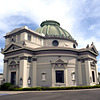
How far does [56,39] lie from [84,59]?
39.7 ft

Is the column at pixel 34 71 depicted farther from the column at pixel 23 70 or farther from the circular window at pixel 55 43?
the circular window at pixel 55 43

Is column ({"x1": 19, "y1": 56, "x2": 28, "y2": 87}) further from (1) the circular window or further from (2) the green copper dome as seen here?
(2) the green copper dome

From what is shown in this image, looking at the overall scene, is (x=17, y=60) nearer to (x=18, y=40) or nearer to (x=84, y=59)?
(x=18, y=40)

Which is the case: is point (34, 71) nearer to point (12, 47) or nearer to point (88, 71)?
point (12, 47)

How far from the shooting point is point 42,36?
144 ft

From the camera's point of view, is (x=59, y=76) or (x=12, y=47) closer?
(x=59, y=76)

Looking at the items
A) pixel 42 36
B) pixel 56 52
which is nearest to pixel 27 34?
pixel 42 36

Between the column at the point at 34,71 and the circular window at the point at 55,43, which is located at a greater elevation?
the circular window at the point at 55,43

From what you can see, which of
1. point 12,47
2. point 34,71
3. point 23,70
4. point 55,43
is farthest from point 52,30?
point 23,70

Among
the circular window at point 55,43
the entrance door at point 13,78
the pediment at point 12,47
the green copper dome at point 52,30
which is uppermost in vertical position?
the green copper dome at point 52,30

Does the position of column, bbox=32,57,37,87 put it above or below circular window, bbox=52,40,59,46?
below

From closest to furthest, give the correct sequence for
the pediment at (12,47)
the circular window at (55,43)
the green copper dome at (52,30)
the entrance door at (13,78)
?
the pediment at (12,47), the entrance door at (13,78), the circular window at (55,43), the green copper dome at (52,30)

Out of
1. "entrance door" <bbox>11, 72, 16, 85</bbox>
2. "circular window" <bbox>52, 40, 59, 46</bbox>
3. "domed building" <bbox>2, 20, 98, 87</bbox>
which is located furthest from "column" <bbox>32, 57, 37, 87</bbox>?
"circular window" <bbox>52, 40, 59, 46</bbox>

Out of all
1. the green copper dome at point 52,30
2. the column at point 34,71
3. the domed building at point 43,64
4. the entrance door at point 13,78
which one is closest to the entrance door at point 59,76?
the domed building at point 43,64
